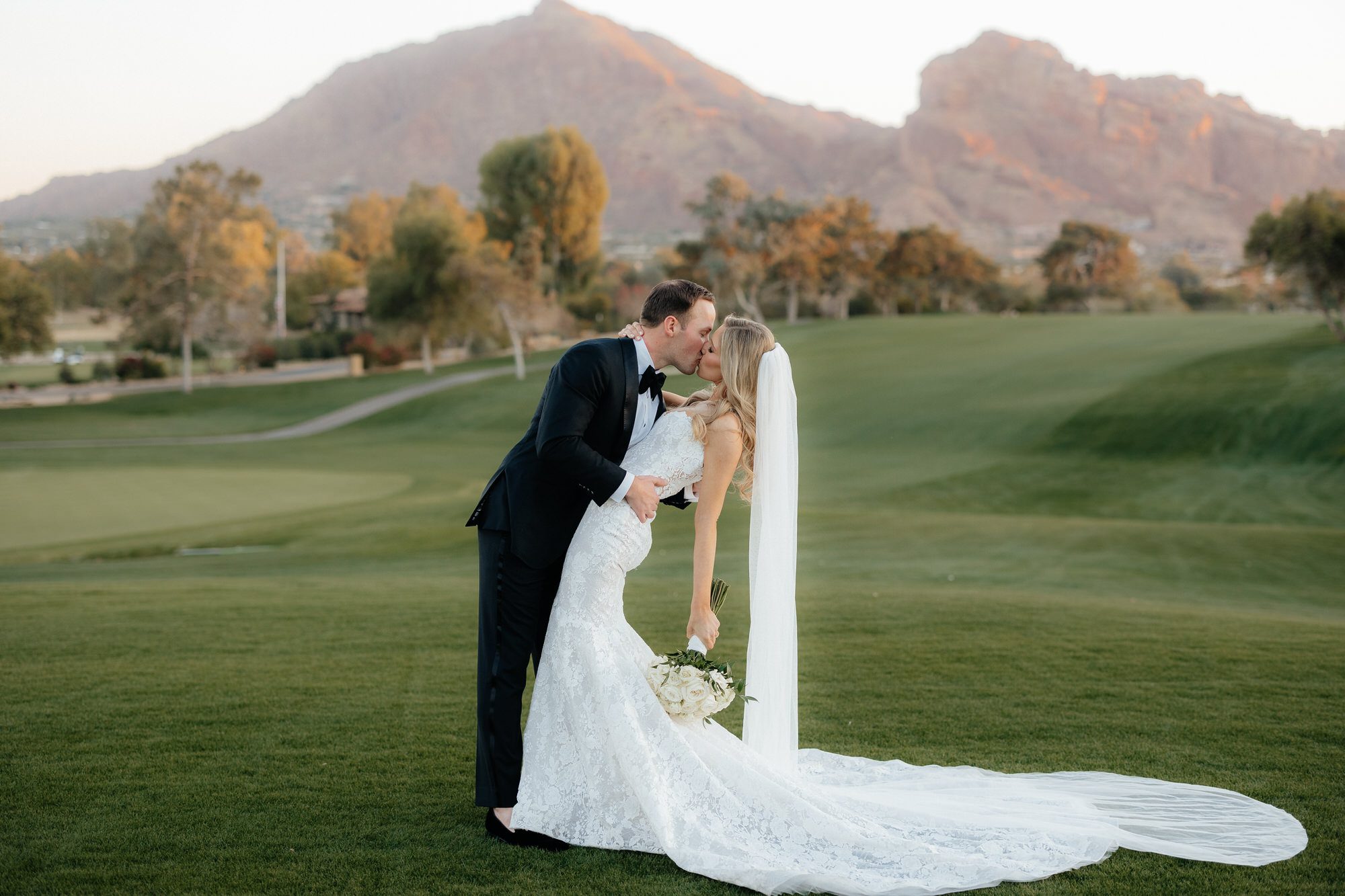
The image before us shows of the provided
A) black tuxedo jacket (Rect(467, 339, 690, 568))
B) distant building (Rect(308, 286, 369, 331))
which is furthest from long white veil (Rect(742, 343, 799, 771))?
distant building (Rect(308, 286, 369, 331))

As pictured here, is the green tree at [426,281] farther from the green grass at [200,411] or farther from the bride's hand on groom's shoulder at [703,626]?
the bride's hand on groom's shoulder at [703,626]

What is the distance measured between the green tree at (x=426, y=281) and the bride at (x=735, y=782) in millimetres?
46045

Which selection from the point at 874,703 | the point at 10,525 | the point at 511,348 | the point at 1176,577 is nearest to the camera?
the point at 874,703

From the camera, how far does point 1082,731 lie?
5.79 meters

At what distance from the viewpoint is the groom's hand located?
4.26 metres

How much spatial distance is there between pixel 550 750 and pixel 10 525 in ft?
48.6

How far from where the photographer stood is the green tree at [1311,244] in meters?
28.8

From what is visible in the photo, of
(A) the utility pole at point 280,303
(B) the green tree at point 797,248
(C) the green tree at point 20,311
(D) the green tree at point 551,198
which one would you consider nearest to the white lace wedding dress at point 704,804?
(C) the green tree at point 20,311

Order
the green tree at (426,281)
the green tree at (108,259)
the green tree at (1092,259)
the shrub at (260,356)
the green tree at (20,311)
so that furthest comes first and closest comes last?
1. the green tree at (1092,259)
2. the shrub at (260,356)
3. the green tree at (426,281)
4. the green tree at (108,259)
5. the green tree at (20,311)

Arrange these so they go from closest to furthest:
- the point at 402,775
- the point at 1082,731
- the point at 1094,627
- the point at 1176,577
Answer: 1. the point at 402,775
2. the point at 1082,731
3. the point at 1094,627
4. the point at 1176,577

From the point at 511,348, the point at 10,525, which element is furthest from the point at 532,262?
the point at 10,525

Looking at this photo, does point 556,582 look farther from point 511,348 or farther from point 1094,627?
point 511,348

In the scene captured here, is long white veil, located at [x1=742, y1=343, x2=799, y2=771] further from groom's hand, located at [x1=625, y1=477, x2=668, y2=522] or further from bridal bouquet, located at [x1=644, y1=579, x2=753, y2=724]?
groom's hand, located at [x1=625, y1=477, x2=668, y2=522]

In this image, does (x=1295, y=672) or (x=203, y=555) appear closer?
(x=1295, y=672)
